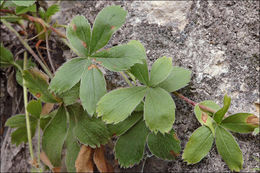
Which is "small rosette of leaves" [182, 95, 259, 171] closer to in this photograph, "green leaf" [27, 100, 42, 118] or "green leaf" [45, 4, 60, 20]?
"green leaf" [27, 100, 42, 118]

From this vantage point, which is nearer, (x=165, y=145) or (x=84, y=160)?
(x=165, y=145)

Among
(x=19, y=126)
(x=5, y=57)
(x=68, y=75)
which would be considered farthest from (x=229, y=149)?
(x=5, y=57)

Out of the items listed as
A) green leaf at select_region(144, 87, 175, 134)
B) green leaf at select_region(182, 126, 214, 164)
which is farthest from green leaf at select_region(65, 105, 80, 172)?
green leaf at select_region(182, 126, 214, 164)

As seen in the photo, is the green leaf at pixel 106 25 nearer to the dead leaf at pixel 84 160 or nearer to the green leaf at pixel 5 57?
the dead leaf at pixel 84 160

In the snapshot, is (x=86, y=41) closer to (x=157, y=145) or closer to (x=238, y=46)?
(x=157, y=145)

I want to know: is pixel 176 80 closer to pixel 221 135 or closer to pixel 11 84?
pixel 221 135

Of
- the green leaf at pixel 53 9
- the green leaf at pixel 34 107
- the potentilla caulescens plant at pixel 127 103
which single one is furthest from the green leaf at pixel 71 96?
the green leaf at pixel 53 9

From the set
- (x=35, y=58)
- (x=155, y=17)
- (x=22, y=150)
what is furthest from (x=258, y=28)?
(x=22, y=150)

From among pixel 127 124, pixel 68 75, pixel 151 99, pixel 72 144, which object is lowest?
pixel 72 144
